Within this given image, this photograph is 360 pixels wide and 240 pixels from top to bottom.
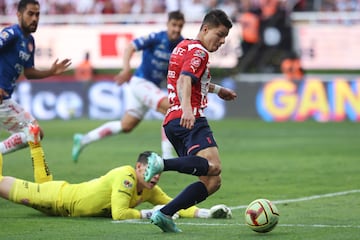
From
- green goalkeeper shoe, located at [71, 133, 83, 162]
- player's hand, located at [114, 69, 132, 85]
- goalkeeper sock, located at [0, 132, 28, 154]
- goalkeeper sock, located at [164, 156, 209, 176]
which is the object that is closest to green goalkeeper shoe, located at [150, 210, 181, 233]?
goalkeeper sock, located at [164, 156, 209, 176]

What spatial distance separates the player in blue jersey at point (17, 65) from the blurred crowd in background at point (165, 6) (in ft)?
50.7

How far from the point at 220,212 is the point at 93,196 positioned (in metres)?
1.27

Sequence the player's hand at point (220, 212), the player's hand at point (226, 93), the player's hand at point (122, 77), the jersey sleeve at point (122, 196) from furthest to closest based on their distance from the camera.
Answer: the player's hand at point (122, 77)
the player's hand at point (226, 93)
the player's hand at point (220, 212)
the jersey sleeve at point (122, 196)

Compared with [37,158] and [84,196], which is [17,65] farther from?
[84,196]

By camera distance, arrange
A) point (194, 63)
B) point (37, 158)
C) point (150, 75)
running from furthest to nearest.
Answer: point (150, 75) → point (37, 158) → point (194, 63)

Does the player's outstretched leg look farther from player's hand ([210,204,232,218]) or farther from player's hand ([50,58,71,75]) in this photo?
player's hand ([210,204,232,218])

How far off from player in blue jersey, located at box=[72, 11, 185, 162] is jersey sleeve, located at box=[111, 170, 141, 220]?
5329 millimetres

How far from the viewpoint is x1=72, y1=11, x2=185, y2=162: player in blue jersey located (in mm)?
14445

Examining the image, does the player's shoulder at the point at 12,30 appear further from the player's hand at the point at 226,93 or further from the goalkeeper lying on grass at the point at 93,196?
the player's hand at the point at 226,93

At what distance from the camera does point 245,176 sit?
13656mm

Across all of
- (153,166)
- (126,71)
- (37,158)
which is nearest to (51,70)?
(37,158)

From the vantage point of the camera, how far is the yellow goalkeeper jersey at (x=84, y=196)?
9.26 meters

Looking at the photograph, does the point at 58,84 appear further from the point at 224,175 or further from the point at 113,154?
the point at 224,175

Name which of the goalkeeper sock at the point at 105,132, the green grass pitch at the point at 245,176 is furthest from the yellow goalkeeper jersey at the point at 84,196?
the goalkeeper sock at the point at 105,132
